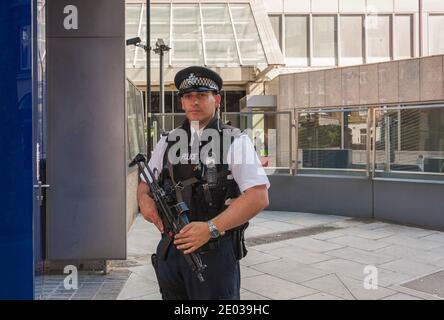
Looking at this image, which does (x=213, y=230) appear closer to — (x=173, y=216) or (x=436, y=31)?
(x=173, y=216)

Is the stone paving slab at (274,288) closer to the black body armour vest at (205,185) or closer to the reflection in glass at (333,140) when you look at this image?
the black body armour vest at (205,185)

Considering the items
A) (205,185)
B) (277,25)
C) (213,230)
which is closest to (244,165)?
(205,185)

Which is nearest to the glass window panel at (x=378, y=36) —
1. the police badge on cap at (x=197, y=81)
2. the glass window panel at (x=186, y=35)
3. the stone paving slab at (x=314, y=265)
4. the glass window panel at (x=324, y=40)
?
the glass window panel at (x=324, y=40)

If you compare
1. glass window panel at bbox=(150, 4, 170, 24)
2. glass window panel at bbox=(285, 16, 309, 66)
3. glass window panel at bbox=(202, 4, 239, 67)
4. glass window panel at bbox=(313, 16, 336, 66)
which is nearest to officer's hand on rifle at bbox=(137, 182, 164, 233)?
glass window panel at bbox=(202, 4, 239, 67)

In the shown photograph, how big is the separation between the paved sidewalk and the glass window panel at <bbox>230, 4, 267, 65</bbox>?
15.8 metres

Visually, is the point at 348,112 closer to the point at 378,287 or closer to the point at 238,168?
the point at 378,287

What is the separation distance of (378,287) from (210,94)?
3.58 metres

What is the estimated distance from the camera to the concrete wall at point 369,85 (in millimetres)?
16875

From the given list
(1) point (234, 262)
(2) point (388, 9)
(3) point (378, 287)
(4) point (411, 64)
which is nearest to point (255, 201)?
(1) point (234, 262)

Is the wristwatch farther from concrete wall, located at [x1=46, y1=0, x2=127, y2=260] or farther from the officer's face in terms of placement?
concrete wall, located at [x1=46, y1=0, x2=127, y2=260]

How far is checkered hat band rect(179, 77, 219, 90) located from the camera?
8.74 ft

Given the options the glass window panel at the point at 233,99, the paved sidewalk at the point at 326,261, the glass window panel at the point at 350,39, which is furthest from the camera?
the glass window panel at the point at 350,39

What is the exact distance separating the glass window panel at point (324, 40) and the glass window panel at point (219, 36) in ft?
19.3
